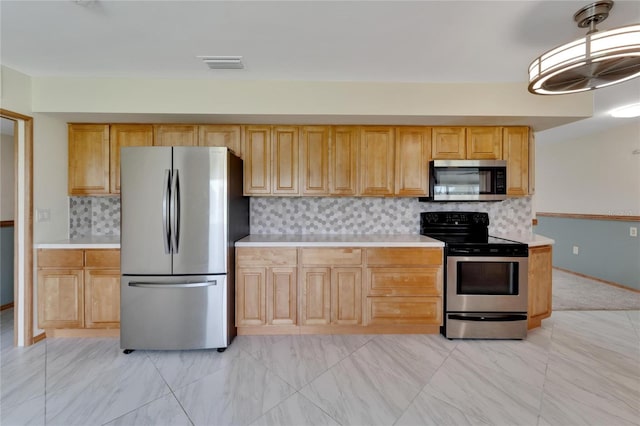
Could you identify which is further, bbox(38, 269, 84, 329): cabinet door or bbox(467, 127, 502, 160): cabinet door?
bbox(467, 127, 502, 160): cabinet door

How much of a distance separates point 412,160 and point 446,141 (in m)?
0.42

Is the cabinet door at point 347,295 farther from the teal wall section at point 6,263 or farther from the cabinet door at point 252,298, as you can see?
the teal wall section at point 6,263

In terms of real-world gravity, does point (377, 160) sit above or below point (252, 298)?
above

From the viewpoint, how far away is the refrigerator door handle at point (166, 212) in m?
2.57

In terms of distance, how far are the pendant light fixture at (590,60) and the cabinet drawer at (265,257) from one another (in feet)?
7.37

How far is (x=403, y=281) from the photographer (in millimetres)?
2969

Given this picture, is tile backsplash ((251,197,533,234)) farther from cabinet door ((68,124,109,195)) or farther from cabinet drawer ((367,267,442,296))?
cabinet door ((68,124,109,195))

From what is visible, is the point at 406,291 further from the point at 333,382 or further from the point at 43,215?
the point at 43,215

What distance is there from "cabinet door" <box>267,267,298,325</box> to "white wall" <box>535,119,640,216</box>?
508 cm

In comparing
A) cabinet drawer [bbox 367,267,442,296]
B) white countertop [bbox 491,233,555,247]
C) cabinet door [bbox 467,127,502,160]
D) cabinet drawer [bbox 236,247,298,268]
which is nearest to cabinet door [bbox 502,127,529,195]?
cabinet door [bbox 467,127,502,160]

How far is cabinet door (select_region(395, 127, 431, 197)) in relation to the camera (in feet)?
10.7

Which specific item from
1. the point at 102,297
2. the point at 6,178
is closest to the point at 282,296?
the point at 102,297

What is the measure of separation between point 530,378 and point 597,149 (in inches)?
181

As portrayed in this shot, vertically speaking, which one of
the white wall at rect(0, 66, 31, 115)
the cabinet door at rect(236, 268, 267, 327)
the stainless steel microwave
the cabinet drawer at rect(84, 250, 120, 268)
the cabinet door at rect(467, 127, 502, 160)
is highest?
the white wall at rect(0, 66, 31, 115)
